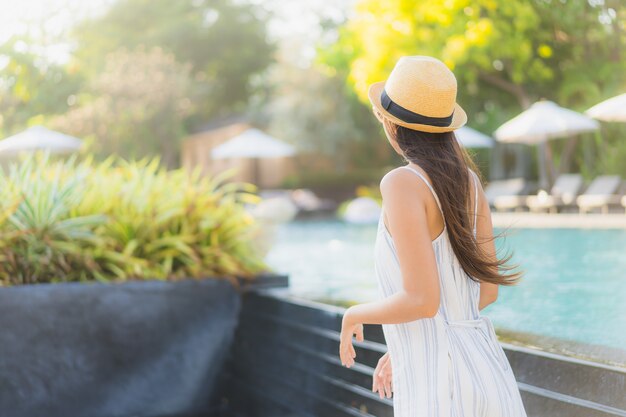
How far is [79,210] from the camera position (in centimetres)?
553

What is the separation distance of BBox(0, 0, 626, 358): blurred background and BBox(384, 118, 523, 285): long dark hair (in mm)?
565

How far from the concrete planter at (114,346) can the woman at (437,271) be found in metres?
3.22

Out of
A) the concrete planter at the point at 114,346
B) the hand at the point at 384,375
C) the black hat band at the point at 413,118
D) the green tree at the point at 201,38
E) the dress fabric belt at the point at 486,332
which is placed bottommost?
the concrete planter at the point at 114,346

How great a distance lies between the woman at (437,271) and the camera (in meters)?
2.01

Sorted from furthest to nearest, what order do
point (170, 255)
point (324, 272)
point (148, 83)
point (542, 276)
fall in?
point (148, 83) → point (324, 272) → point (542, 276) → point (170, 255)

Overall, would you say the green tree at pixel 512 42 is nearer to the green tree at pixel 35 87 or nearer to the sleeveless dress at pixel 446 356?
the green tree at pixel 35 87

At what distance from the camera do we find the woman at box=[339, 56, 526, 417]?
6.60ft

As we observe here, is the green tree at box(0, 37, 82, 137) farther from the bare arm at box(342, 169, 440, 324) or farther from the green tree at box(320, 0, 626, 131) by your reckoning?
the bare arm at box(342, 169, 440, 324)

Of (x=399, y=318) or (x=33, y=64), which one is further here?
(x=33, y=64)

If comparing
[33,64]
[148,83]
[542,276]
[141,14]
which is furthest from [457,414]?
[141,14]

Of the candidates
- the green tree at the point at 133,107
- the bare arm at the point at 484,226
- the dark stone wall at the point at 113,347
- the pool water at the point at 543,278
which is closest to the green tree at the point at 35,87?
the green tree at the point at 133,107

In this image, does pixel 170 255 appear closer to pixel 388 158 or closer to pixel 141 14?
pixel 388 158

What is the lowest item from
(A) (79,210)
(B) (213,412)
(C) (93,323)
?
(B) (213,412)

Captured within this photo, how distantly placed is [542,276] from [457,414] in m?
5.44
